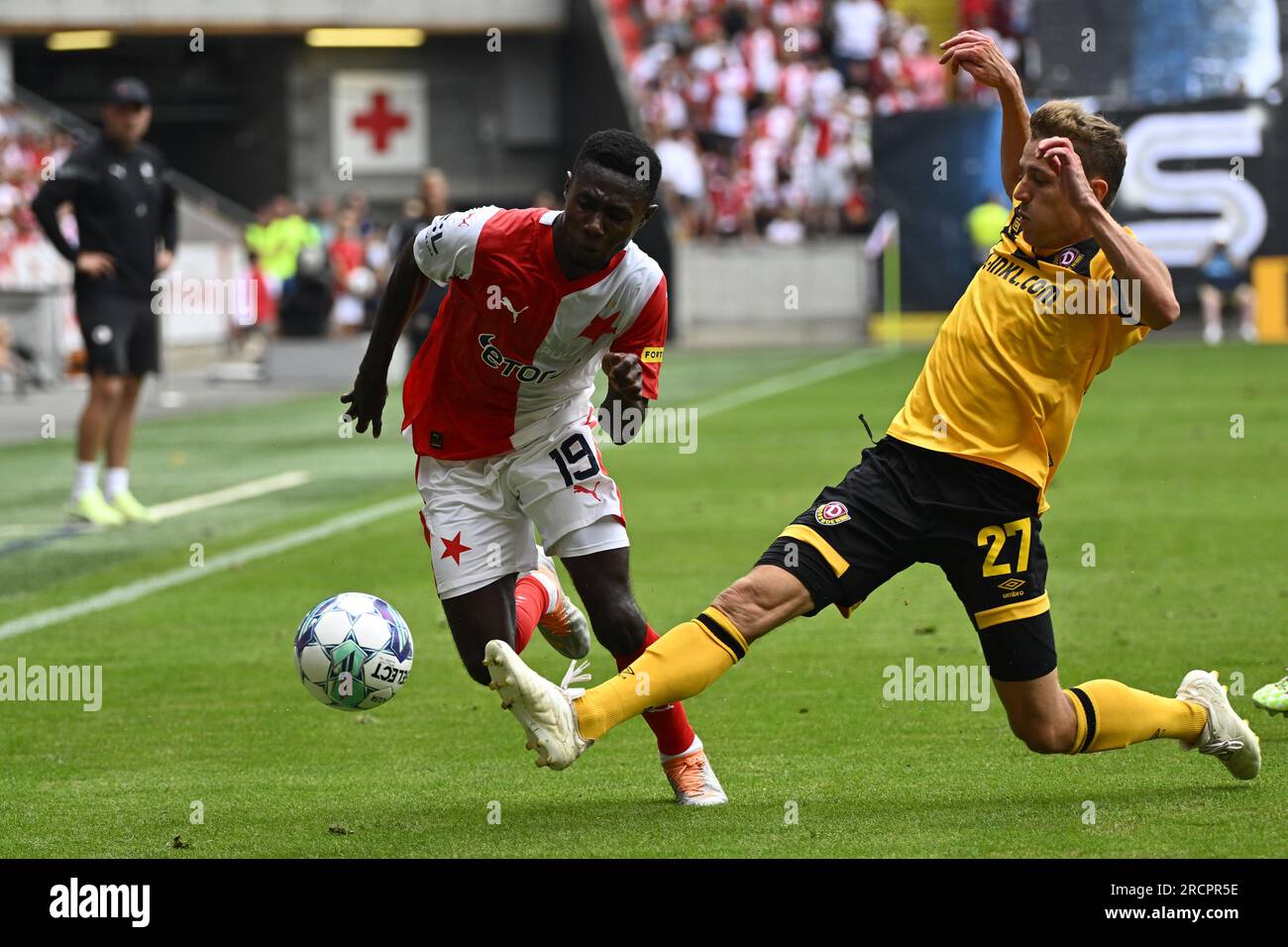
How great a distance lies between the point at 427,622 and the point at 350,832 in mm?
3790

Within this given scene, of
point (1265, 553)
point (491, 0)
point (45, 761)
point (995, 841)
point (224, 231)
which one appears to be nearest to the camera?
point (995, 841)

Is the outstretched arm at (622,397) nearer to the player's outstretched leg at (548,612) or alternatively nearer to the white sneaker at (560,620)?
the player's outstretched leg at (548,612)

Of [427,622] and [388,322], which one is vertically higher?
[388,322]

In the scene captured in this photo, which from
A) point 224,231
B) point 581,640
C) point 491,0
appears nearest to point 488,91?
point 491,0

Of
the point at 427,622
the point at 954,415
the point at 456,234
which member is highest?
the point at 456,234

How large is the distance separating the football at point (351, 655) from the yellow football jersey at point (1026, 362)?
5.68 ft

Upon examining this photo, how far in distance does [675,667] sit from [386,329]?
4.87 feet

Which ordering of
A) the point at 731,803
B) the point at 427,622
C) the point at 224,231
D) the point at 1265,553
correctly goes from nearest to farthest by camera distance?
the point at 731,803, the point at 427,622, the point at 1265,553, the point at 224,231

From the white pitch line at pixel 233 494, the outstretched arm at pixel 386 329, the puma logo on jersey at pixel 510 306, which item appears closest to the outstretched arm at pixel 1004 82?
the puma logo on jersey at pixel 510 306

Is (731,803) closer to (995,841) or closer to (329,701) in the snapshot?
(995,841)

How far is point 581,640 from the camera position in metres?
6.86

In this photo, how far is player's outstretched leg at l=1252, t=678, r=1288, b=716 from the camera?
6406 mm

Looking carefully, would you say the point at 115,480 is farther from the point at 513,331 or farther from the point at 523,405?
the point at 513,331

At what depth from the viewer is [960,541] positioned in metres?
5.36
